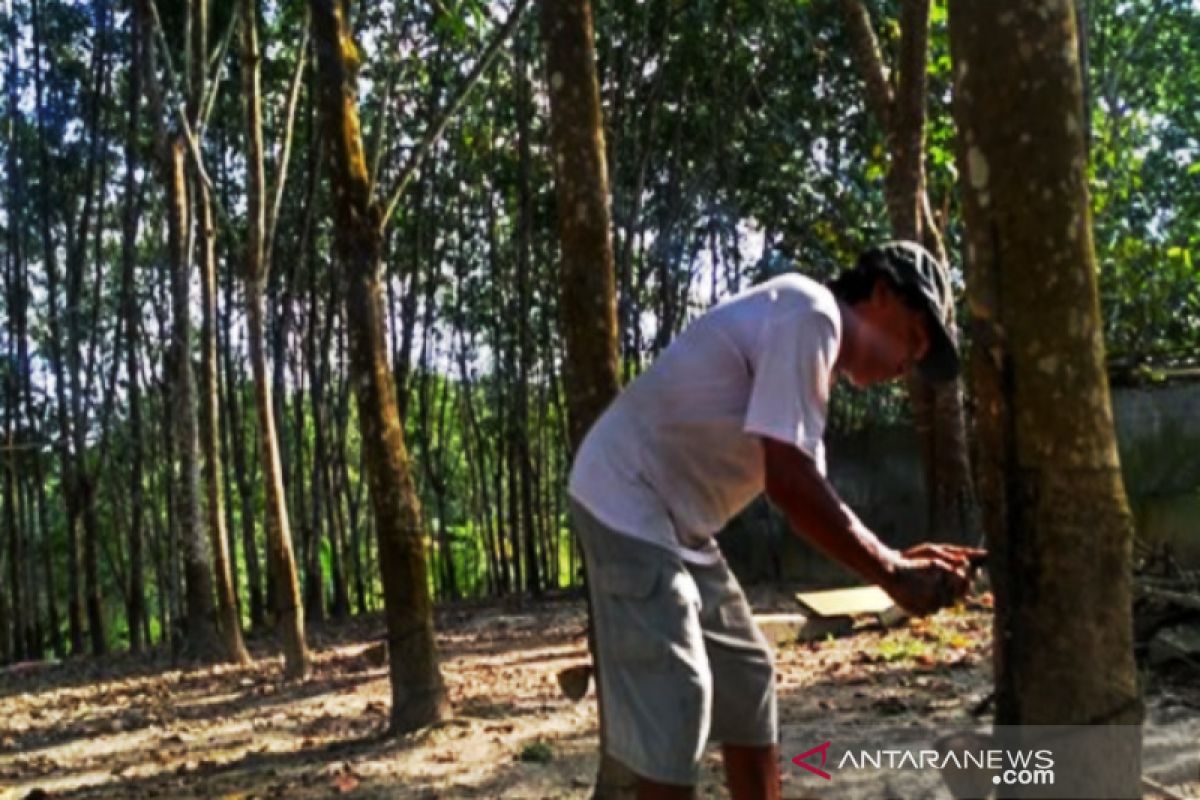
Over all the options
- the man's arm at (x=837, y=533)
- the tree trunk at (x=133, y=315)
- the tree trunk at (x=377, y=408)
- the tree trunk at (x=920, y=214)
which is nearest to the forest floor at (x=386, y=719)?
the tree trunk at (x=377, y=408)

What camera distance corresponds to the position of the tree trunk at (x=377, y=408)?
5.96 m

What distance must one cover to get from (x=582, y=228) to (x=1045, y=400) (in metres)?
2.00

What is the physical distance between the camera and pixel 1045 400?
242 cm

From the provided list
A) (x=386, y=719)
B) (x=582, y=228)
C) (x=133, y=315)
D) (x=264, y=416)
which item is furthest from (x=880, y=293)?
(x=133, y=315)

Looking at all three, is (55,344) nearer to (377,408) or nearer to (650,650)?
(377,408)

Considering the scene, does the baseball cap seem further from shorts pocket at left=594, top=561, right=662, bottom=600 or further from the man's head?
shorts pocket at left=594, top=561, right=662, bottom=600

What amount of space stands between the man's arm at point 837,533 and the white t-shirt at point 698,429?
0.25ft

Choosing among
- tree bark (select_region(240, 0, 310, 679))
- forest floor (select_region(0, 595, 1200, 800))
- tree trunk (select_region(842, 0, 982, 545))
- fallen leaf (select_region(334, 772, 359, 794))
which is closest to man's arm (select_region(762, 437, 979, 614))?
forest floor (select_region(0, 595, 1200, 800))

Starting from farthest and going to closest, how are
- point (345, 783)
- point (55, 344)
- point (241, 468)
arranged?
point (241, 468) < point (55, 344) < point (345, 783)

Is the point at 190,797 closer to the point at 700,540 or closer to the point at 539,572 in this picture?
the point at 700,540

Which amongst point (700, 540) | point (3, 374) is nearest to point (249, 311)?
point (700, 540)

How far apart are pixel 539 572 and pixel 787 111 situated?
622cm

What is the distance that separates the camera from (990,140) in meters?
2.51

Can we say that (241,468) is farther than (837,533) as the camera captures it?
Yes
